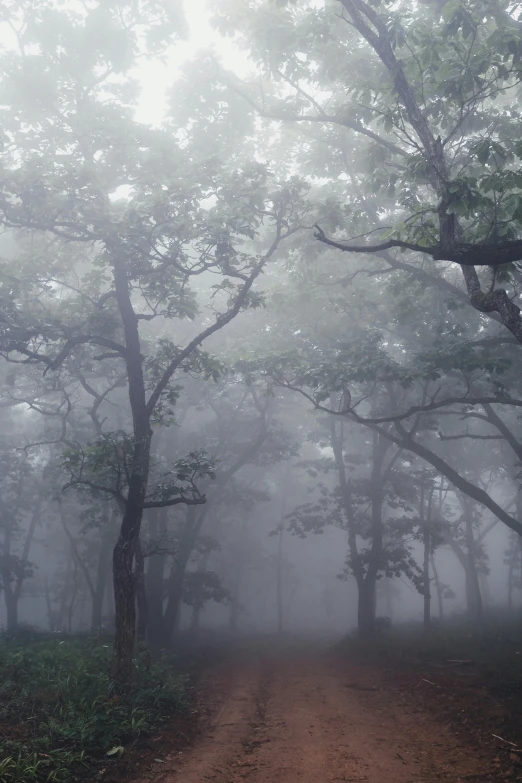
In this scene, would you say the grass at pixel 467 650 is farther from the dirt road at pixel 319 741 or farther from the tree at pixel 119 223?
the tree at pixel 119 223

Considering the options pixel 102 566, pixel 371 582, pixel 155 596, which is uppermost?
pixel 102 566

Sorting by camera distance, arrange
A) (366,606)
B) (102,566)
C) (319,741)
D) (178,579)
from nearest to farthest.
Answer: (319,741) < (178,579) < (366,606) < (102,566)

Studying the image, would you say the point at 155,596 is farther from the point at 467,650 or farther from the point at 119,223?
the point at 119,223

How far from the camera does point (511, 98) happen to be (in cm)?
1808

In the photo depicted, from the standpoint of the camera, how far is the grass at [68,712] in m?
6.88

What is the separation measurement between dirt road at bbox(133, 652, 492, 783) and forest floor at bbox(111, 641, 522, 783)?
16 millimetres

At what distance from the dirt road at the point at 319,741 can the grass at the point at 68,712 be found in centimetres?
88

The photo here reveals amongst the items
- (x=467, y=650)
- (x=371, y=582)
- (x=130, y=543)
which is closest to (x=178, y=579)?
(x=371, y=582)

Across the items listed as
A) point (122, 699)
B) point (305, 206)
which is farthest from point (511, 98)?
point (122, 699)

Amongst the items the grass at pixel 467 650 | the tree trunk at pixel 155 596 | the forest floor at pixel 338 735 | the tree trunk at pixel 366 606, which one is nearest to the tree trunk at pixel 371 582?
the tree trunk at pixel 366 606

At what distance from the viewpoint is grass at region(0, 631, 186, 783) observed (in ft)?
22.6

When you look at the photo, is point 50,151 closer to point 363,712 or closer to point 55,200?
point 55,200

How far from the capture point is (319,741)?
8.79 m

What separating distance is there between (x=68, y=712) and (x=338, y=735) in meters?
4.65
